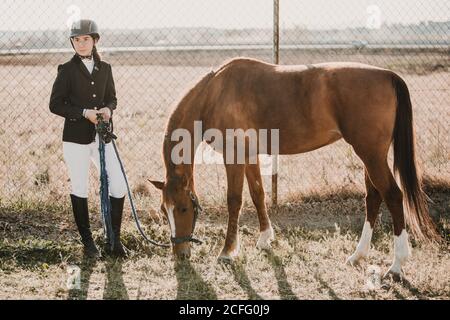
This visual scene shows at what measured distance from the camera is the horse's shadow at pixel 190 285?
4246mm

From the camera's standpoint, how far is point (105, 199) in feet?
16.5

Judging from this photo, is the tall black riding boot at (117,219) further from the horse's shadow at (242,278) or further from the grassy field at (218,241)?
the horse's shadow at (242,278)

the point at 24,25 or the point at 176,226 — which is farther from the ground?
the point at 24,25

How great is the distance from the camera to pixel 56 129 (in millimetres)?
10945

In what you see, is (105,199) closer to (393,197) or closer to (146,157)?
(393,197)

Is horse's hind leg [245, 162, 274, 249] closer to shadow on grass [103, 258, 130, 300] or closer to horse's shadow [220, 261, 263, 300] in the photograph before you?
horse's shadow [220, 261, 263, 300]

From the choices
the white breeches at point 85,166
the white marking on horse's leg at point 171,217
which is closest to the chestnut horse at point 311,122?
the white marking on horse's leg at point 171,217

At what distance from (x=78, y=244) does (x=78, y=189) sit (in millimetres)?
722

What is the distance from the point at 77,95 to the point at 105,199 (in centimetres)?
99

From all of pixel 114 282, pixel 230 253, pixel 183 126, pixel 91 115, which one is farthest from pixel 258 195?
pixel 91 115

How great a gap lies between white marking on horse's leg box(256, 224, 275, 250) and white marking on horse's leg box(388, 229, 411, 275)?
1.28m

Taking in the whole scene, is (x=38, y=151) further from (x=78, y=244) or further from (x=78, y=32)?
(x=78, y=32)

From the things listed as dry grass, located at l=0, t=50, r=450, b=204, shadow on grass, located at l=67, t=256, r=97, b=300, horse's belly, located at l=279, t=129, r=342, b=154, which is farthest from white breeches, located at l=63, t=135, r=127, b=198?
horse's belly, located at l=279, t=129, r=342, b=154
